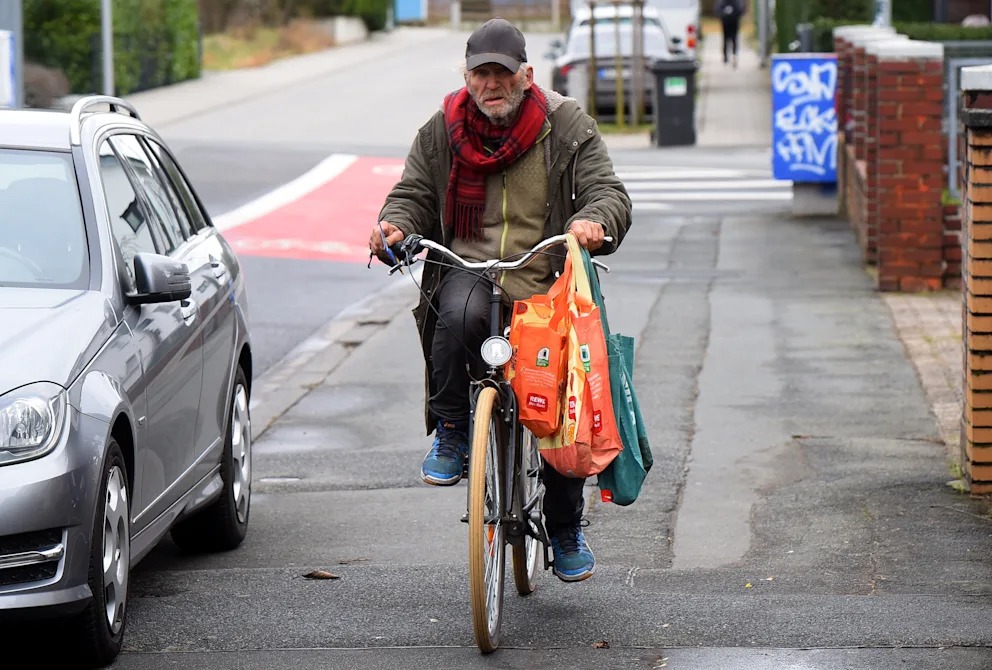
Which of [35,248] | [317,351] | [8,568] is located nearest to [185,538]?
[35,248]

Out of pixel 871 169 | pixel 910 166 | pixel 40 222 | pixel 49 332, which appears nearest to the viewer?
pixel 49 332

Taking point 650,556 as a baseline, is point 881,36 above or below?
above

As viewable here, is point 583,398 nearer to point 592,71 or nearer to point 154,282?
point 154,282

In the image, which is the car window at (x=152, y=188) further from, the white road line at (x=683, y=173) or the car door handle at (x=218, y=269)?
the white road line at (x=683, y=173)

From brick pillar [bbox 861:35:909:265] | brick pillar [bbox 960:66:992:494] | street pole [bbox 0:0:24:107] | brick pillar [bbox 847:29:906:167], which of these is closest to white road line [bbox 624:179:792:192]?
brick pillar [bbox 847:29:906:167]

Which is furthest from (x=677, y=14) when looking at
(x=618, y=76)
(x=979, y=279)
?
(x=979, y=279)

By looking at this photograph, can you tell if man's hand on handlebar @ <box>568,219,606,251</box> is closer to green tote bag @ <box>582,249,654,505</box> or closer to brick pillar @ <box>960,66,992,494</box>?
green tote bag @ <box>582,249,654,505</box>

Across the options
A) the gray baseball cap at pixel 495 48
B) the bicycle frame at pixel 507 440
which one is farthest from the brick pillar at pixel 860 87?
the bicycle frame at pixel 507 440

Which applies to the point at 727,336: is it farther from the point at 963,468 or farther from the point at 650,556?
the point at 650,556

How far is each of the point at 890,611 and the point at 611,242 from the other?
4.68 ft

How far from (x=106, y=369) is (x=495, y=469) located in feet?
3.88

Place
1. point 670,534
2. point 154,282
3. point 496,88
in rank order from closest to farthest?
point 496,88
point 154,282
point 670,534

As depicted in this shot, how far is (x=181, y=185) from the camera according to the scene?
7.06 m

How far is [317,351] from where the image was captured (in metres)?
11.8
